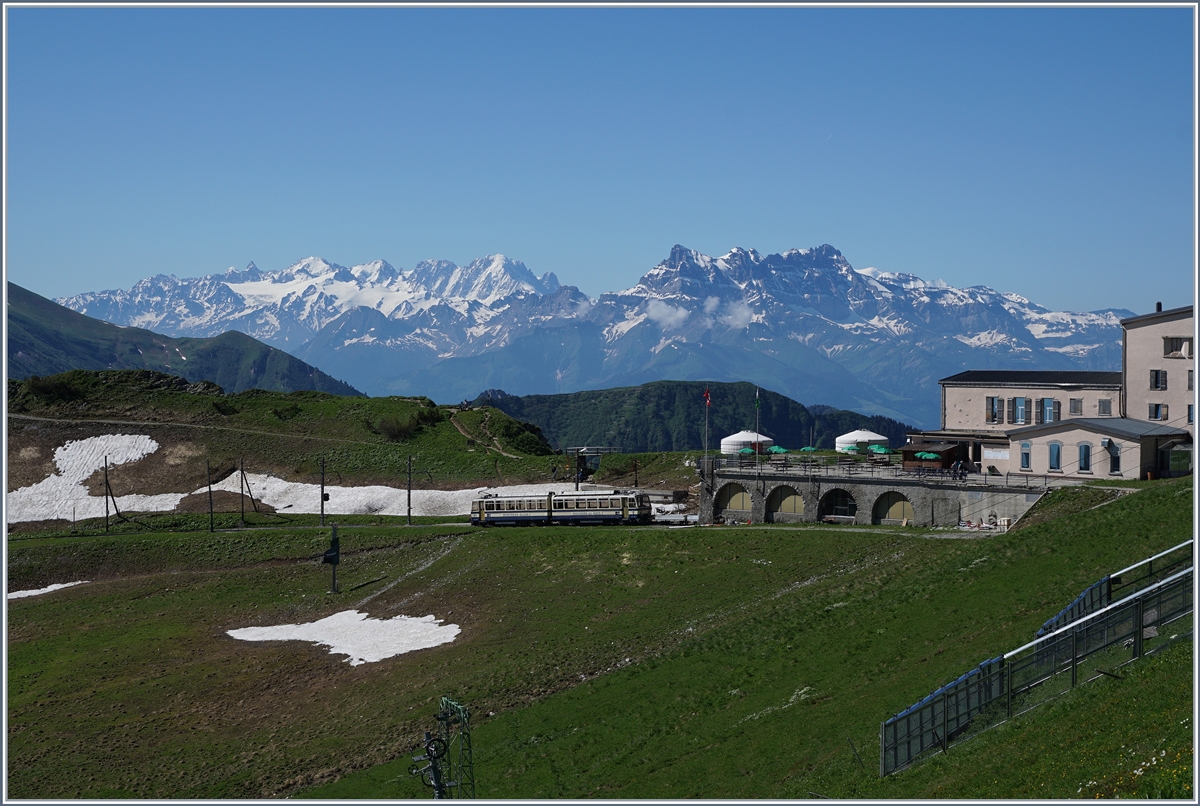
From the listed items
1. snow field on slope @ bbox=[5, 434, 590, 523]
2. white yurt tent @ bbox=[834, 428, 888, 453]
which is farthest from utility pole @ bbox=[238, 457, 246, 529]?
white yurt tent @ bbox=[834, 428, 888, 453]

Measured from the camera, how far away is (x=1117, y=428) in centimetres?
6975

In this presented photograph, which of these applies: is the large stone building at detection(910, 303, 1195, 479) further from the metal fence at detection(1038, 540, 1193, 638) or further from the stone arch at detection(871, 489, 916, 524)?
the metal fence at detection(1038, 540, 1193, 638)

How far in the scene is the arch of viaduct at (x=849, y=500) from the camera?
7050 centimetres

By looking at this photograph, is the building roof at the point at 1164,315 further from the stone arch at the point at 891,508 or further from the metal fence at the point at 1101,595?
the metal fence at the point at 1101,595

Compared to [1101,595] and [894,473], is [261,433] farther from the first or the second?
[1101,595]

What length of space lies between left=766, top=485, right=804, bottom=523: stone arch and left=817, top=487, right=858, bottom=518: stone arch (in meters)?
1.73

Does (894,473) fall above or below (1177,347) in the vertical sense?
below

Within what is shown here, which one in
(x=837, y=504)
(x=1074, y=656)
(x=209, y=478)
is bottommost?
(x=1074, y=656)

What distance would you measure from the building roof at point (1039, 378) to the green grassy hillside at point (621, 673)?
862 inches

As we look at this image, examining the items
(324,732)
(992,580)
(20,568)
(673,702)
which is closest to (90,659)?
(324,732)

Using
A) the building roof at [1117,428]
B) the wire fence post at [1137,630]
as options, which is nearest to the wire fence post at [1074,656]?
the wire fence post at [1137,630]

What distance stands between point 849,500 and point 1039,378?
23591 millimetres

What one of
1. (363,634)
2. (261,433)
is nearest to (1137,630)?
(363,634)

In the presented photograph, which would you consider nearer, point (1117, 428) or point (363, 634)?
point (363, 634)
